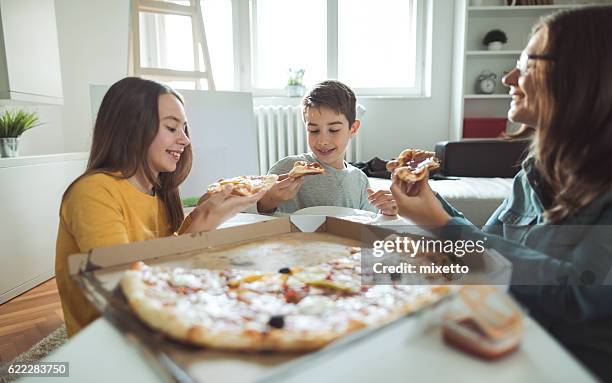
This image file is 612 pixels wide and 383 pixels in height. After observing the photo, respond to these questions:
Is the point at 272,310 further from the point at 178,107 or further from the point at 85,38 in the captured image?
the point at 85,38

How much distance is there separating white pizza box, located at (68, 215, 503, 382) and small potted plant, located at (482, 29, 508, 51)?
10.2 feet

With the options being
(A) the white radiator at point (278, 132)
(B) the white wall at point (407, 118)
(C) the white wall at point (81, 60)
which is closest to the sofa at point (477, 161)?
(B) the white wall at point (407, 118)

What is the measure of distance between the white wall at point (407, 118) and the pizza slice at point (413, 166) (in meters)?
2.48

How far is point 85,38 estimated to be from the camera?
9.40ft

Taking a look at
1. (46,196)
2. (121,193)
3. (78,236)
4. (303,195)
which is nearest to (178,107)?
(121,193)

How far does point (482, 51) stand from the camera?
313 cm

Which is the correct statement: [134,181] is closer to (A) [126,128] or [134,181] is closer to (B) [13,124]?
(A) [126,128]

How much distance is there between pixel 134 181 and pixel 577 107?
91cm

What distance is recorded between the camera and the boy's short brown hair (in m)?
1.38

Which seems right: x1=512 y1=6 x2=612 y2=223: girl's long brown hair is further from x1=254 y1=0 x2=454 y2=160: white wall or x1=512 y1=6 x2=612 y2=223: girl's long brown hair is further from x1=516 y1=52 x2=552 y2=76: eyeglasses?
x1=254 y1=0 x2=454 y2=160: white wall

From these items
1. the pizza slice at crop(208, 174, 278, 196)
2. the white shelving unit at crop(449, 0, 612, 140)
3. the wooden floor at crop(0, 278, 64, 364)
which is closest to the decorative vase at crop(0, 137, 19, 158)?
the wooden floor at crop(0, 278, 64, 364)

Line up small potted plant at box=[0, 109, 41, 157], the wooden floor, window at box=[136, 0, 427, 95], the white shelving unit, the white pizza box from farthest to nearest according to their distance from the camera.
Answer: window at box=[136, 0, 427, 95], the white shelving unit, small potted plant at box=[0, 109, 41, 157], the wooden floor, the white pizza box

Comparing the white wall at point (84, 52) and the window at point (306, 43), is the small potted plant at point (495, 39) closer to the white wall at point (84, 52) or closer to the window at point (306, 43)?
the window at point (306, 43)

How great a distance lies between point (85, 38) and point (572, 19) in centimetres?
320
